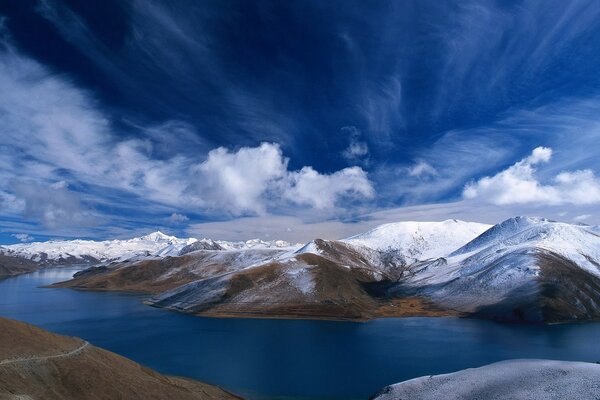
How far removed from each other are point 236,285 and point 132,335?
69222 mm

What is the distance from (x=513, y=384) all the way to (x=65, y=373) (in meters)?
48.8

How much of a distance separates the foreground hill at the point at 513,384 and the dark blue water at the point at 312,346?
10687mm

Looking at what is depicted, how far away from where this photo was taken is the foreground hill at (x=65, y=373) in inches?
1511

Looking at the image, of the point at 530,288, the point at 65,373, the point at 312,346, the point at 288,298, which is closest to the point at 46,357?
the point at 65,373

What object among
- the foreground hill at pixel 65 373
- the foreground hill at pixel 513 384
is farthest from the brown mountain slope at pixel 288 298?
the foreground hill at pixel 65 373

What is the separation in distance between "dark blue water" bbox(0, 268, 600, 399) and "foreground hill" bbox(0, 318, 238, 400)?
18492mm

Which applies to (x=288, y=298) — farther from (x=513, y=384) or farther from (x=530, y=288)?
(x=513, y=384)

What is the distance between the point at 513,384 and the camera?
159 ft

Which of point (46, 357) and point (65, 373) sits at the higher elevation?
point (46, 357)

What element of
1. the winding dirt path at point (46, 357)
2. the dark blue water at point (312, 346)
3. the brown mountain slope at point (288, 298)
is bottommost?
the dark blue water at point (312, 346)

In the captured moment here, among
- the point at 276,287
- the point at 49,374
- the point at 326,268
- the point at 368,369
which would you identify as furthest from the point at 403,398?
the point at 326,268

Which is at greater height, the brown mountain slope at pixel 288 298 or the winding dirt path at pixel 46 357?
the brown mountain slope at pixel 288 298

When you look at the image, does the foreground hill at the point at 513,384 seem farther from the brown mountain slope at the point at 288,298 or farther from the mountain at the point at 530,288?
the mountain at the point at 530,288

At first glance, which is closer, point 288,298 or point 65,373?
point 65,373
